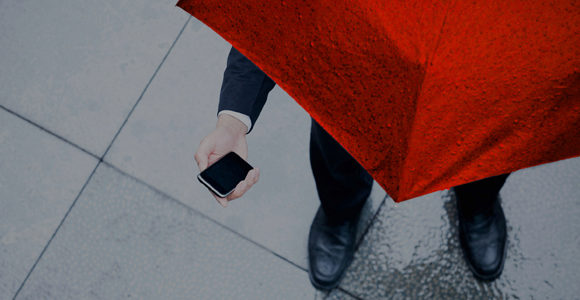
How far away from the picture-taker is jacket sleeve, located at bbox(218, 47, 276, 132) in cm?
103

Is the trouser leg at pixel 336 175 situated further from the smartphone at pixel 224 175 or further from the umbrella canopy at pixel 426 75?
the umbrella canopy at pixel 426 75

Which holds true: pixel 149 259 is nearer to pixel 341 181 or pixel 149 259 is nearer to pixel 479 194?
pixel 341 181

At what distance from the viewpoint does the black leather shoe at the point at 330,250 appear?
66.7 inches

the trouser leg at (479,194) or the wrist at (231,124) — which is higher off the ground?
the trouser leg at (479,194)

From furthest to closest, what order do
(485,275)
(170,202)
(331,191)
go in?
(170,202), (485,275), (331,191)

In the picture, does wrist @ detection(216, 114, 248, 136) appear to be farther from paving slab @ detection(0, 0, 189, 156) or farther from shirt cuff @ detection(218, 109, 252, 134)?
paving slab @ detection(0, 0, 189, 156)

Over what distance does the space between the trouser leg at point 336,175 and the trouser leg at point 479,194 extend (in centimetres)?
37

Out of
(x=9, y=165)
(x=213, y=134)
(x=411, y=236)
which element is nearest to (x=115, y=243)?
(x=9, y=165)

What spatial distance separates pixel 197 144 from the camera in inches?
75.5

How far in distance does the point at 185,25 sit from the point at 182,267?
4.07ft

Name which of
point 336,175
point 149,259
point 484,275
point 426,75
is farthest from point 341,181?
point 149,259

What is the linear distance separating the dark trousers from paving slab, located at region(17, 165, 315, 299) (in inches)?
16.9

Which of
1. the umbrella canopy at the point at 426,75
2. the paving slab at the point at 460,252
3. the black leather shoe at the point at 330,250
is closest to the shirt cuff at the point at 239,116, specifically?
the umbrella canopy at the point at 426,75

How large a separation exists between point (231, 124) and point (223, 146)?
7 centimetres
